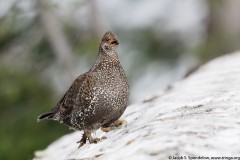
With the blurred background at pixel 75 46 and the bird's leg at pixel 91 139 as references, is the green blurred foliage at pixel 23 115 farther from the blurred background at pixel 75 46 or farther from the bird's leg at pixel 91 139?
the bird's leg at pixel 91 139

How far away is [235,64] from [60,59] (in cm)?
746

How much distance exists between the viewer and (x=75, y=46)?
18.3m

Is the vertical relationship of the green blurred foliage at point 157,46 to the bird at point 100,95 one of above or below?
above

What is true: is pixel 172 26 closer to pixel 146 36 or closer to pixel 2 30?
pixel 146 36

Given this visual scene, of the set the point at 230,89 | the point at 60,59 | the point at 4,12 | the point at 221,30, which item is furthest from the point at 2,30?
the point at 230,89

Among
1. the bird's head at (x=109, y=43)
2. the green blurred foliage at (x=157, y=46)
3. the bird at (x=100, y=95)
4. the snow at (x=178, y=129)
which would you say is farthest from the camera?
the green blurred foliage at (x=157, y=46)

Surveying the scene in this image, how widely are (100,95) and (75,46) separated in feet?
38.3

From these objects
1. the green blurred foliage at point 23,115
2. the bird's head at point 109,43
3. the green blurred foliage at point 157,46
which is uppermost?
the green blurred foliage at point 157,46

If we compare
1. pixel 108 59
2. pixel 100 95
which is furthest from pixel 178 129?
pixel 108 59

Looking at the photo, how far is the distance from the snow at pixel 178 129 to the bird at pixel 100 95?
16 cm

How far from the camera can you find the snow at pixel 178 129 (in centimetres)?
536

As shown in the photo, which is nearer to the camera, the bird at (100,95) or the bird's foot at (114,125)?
the bird at (100,95)

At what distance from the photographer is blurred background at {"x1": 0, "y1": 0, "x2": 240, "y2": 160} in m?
15.8

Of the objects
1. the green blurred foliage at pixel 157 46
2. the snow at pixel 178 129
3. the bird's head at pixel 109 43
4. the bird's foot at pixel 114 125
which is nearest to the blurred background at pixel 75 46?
the green blurred foliage at pixel 157 46
